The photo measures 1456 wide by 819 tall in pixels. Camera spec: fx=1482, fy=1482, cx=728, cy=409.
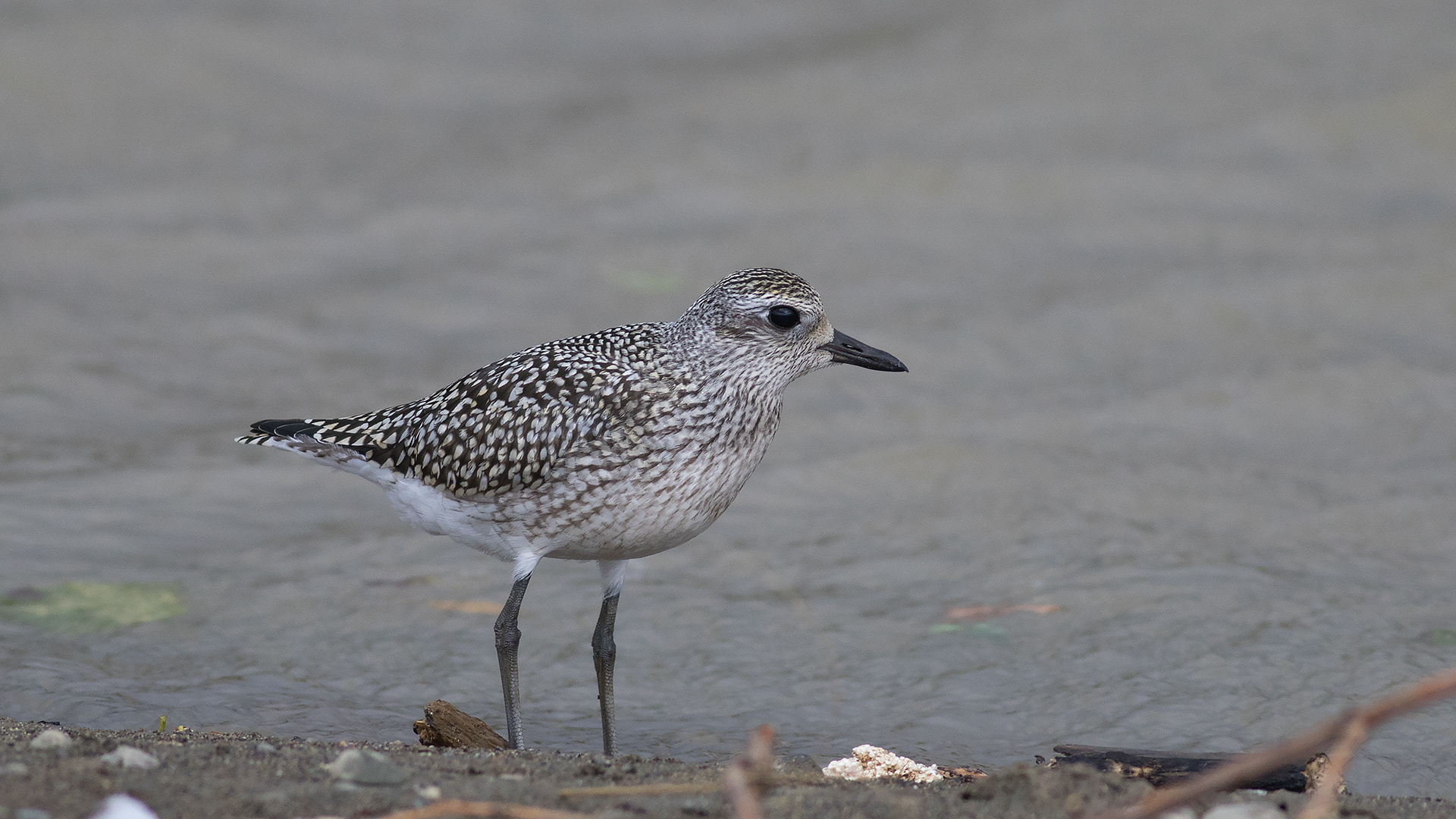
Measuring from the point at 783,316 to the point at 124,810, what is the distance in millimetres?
2986

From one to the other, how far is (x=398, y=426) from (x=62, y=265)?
5.65 meters

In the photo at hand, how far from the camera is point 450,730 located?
509 cm

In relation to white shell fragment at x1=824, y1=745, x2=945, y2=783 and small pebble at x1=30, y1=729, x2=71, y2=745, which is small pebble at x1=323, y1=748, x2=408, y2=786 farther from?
white shell fragment at x1=824, y1=745, x2=945, y2=783

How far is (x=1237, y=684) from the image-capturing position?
610cm

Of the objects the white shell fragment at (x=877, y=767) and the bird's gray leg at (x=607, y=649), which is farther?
the bird's gray leg at (x=607, y=649)

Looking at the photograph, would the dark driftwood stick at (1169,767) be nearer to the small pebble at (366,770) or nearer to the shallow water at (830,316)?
the shallow water at (830,316)

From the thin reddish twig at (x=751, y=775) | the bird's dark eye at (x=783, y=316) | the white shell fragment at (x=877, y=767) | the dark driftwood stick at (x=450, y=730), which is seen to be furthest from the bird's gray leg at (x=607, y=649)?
the thin reddish twig at (x=751, y=775)

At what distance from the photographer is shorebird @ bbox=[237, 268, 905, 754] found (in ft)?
17.6

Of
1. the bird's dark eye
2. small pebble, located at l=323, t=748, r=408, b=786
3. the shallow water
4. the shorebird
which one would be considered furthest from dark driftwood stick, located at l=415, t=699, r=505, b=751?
the bird's dark eye

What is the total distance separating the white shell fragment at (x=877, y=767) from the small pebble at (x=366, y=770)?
140 cm

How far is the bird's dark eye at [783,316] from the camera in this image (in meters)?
5.62

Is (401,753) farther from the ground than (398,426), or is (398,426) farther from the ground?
(398,426)

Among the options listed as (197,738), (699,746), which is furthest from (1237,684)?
(197,738)

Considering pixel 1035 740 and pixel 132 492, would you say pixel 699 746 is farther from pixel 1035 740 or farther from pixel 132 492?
pixel 132 492
